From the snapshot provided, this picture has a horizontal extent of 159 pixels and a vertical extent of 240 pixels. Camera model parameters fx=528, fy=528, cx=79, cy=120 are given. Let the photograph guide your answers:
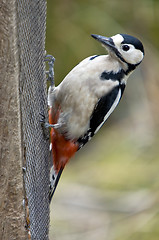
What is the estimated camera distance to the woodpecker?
8.57 ft

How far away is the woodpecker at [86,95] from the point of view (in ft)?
8.57

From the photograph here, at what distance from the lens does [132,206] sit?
5.39 meters

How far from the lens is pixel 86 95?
2.62 meters

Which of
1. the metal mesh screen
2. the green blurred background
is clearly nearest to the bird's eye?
the metal mesh screen

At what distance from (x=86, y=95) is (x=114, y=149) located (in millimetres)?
3818

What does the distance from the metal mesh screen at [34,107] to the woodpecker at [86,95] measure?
0.27m

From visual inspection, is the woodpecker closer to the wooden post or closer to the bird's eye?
the bird's eye

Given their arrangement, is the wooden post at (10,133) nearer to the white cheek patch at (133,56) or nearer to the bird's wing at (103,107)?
the bird's wing at (103,107)

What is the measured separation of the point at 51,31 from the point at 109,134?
5.57 ft

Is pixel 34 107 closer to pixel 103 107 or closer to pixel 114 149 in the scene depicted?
pixel 103 107

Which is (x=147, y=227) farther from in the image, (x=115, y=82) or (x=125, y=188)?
(x=115, y=82)

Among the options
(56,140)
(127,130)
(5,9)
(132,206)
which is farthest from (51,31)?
(5,9)

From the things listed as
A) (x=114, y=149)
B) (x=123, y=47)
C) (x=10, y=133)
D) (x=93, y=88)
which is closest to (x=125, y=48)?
(x=123, y=47)

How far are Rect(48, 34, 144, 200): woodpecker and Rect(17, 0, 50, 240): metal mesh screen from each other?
0.27m
